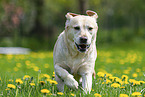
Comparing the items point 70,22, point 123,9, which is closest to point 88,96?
point 70,22

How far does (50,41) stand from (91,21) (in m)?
18.3

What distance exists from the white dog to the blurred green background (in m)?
15.4

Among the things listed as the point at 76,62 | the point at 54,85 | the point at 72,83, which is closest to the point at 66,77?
the point at 72,83

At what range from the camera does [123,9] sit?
3195 cm

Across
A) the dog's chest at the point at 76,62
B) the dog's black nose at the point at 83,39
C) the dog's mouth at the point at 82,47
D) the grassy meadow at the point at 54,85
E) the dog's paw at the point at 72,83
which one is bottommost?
the grassy meadow at the point at 54,85

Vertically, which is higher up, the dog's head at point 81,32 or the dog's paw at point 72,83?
the dog's head at point 81,32

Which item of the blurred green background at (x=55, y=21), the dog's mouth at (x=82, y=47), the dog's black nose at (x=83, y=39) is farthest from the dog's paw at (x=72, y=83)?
the blurred green background at (x=55, y=21)

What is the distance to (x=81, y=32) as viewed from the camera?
10.3ft

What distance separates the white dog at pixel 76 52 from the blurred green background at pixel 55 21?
15.4m

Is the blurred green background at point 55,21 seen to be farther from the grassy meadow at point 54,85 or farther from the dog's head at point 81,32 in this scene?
the dog's head at point 81,32

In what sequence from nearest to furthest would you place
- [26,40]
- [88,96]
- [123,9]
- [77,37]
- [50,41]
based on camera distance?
[88,96] → [77,37] → [50,41] → [26,40] → [123,9]

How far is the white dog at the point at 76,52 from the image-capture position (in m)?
3.14

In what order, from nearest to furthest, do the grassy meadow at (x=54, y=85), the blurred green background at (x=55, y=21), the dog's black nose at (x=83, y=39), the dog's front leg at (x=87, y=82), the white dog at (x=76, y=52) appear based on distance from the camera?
the grassy meadow at (x=54, y=85), the dog's black nose at (x=83, y=39), the white dog at (x=76, y=52), the dog's front leg at (x=87, y=82), the blurred green background at (x=55, y=21)

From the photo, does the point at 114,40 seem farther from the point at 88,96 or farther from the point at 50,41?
the point at 88,96
